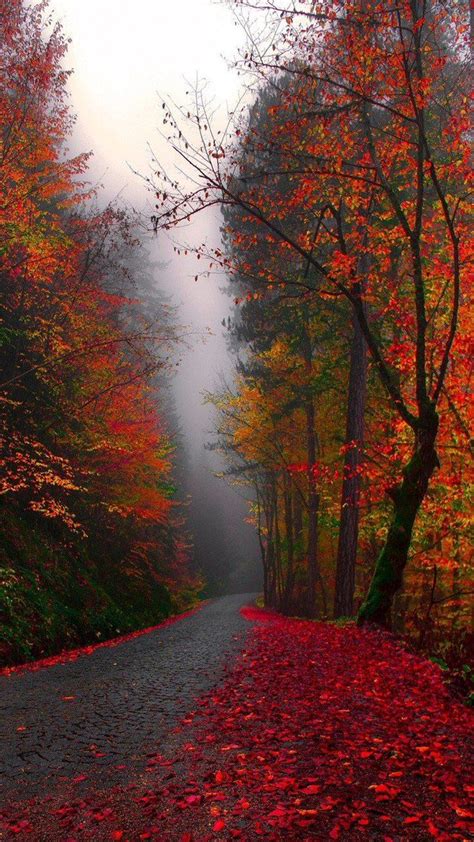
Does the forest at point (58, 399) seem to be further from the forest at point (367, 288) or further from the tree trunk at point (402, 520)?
the tree trunk at point (402, 520)

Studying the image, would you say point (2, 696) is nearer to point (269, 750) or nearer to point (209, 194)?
point (269, 750)

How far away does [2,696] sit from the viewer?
19.2 ft

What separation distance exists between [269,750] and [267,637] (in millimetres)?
6371

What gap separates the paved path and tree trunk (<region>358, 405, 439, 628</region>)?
2.60m

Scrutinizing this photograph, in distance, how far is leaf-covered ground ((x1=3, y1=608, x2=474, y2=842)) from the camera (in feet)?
9.77

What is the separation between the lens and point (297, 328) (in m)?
16.6

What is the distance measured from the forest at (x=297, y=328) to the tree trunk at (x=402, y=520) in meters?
0.04

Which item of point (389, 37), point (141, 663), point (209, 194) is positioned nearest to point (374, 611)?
point (141, 663)

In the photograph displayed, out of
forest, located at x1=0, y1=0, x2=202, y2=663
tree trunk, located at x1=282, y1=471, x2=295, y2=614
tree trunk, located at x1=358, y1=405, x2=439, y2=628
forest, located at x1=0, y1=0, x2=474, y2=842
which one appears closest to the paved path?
forest, located at x1=0, y1=0, x2=474, y2=842

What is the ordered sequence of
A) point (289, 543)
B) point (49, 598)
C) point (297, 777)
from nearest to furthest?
point (297, 777) → point (49, 598) → point (289, 543)

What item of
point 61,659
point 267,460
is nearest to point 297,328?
point 267,460

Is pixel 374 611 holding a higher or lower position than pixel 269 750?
higher

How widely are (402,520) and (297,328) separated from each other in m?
9.47

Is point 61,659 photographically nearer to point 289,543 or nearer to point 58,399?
point 58,399
